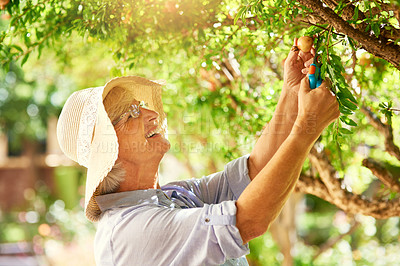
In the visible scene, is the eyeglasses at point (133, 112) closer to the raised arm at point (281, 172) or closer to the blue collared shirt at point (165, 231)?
the blue collared shirt at point (165, 231)

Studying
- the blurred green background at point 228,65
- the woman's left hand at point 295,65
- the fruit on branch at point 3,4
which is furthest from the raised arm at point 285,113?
the fruit on branch at point 3,4

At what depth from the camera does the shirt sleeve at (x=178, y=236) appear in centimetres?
130

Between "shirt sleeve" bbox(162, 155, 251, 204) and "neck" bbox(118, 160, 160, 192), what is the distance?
148 millimetres

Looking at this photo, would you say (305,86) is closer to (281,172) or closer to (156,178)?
(281,172)

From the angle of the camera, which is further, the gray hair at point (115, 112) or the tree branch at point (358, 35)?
the gray hair at point (115, 112)

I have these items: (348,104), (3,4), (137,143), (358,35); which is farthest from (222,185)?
(3,4)

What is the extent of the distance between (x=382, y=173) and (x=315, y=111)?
32.3 inches

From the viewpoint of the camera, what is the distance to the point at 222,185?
1865 mm

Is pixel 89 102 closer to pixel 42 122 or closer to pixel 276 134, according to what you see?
pixel 276 134

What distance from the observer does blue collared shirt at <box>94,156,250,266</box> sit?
1306 millimetres

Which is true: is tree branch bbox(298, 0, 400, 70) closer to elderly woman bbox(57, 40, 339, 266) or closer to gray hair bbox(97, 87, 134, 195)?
elderly woman bbox(57, 40, 339, 266)

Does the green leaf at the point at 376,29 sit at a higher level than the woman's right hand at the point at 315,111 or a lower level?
higher

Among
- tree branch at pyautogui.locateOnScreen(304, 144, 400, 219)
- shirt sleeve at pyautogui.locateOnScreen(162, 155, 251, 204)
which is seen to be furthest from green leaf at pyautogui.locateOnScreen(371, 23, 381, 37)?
tree branch at pyautogui.locateOnScreen(304, 144, 400, 219)

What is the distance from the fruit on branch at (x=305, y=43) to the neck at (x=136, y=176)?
25.8 inches
